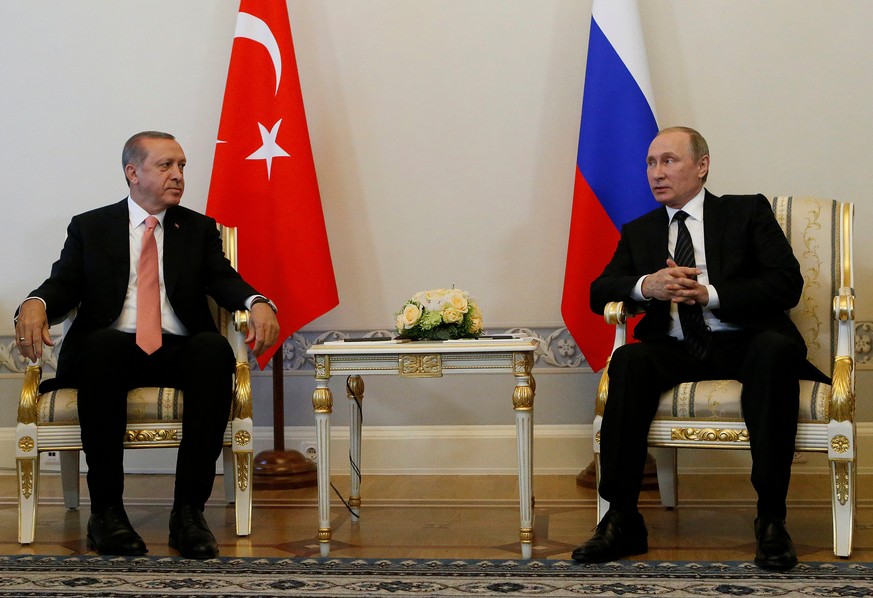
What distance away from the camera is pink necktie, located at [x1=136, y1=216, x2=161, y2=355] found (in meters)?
3.40

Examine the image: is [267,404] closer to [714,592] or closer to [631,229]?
[631,229]

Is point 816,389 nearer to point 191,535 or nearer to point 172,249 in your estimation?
point 191,535

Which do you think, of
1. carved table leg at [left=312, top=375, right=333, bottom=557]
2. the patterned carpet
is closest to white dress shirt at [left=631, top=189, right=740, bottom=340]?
the patterned carpet

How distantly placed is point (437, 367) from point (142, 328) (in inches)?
42.5

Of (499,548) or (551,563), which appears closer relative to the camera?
(551,563)

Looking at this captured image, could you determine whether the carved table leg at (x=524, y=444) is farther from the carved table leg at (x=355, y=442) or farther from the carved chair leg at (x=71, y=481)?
the carved chair leg at (x=71, y=481)

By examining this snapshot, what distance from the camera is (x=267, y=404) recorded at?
4.72 m

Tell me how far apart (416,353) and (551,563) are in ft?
2.39

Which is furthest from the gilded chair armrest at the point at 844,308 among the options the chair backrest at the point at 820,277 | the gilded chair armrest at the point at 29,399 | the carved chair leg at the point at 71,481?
the carved chair leg at the point at 71,481

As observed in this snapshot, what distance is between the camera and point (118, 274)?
352 cm

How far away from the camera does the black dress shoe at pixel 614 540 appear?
2822 millimetres

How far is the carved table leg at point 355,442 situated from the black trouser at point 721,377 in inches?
38.3

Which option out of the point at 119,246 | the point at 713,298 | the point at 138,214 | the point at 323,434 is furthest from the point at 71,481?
the point at 713,298

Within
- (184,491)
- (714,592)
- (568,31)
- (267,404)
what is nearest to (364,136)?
(568,31)
